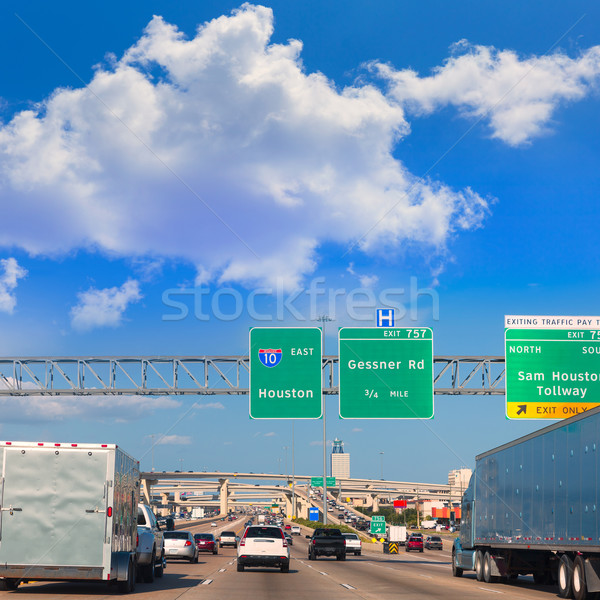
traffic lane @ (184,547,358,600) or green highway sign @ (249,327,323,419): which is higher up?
green highway sign @ (249,327,323,419)

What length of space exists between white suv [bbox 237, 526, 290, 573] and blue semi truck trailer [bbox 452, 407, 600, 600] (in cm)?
694

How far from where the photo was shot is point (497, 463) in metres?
28.0

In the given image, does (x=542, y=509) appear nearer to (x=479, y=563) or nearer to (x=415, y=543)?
(x=479, y=563)

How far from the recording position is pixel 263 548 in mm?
31938

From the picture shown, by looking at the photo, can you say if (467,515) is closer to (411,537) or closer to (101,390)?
(101,390)

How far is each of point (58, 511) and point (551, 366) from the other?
24431 millimetres

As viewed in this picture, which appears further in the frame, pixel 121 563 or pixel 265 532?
pixel 265 532

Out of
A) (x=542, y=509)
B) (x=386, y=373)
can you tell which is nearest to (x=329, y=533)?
(x=386, y=373)

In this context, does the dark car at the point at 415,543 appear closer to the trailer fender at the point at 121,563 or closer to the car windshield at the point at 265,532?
the car windshield at the point at 265,532

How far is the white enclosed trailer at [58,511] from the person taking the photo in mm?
17875

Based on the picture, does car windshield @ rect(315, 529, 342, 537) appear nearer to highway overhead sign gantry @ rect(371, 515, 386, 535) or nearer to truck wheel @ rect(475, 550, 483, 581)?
truck wheel @ rect(475, 550, 483, 581)

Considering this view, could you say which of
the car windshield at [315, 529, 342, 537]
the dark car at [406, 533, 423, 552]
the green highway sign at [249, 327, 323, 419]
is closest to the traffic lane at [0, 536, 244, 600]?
the green highway sign at [249, 327, 323, 419]

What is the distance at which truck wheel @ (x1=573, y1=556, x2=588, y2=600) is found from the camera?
783 inches

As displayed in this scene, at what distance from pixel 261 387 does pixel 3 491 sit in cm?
1981
